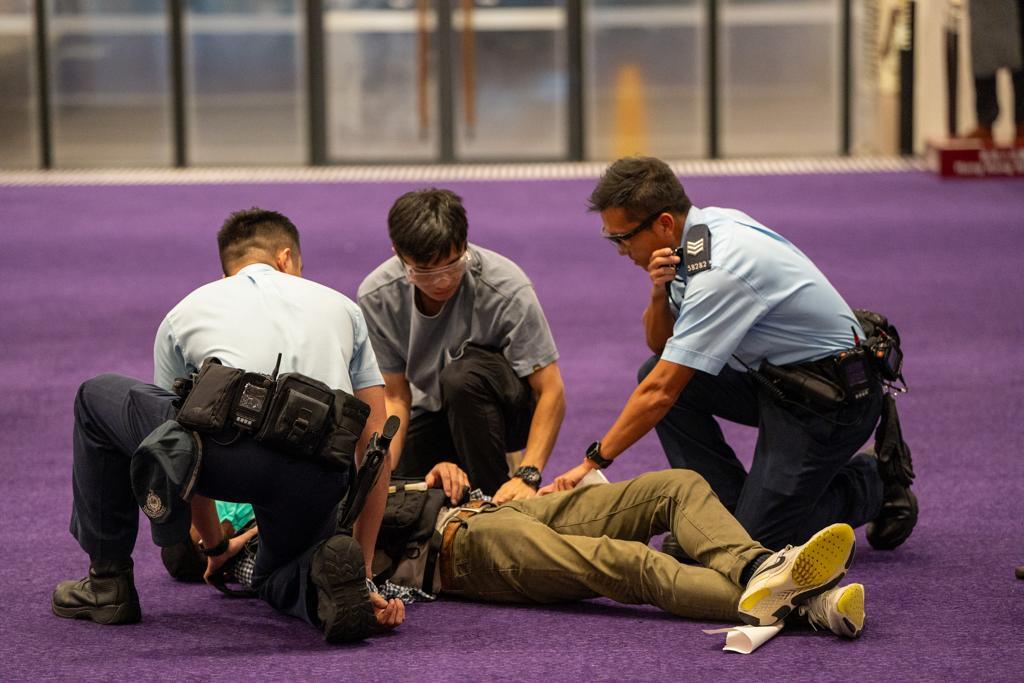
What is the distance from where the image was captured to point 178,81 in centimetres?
1346

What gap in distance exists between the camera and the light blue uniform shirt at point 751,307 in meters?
3.62

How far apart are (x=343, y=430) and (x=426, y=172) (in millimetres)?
9848

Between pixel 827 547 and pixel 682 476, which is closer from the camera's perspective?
pixel 827 547

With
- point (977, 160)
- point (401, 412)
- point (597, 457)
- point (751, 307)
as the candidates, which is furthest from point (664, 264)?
point (977, 160)

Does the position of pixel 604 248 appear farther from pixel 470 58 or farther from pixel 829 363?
pixel 829 363

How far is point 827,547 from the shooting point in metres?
3.20

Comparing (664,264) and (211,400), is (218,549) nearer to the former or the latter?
(211,400)

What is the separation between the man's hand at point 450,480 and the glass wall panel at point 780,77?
33.0 ft

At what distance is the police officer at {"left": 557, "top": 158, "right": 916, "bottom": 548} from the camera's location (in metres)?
3.63

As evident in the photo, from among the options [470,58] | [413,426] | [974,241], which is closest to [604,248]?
[974,241]

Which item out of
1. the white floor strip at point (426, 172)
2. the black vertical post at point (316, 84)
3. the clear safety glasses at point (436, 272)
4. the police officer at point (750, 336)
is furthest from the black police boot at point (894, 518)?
the black vertical post at point (316, 84)

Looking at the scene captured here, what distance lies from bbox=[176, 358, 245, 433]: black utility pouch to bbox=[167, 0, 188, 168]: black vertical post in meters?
10.7

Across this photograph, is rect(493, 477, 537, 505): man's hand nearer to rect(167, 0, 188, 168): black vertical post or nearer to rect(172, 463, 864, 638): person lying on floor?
rect(172, 463, 864, 638): person lying on floor

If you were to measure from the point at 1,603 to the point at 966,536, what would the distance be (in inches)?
90.6
